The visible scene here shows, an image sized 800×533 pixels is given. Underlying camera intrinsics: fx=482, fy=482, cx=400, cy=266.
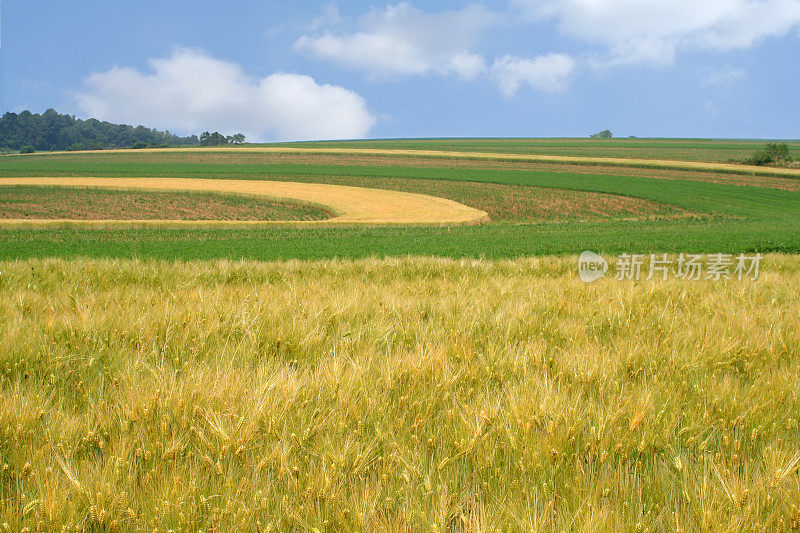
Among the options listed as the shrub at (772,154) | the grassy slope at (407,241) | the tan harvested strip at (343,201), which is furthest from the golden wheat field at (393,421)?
the shrub at (772,154)

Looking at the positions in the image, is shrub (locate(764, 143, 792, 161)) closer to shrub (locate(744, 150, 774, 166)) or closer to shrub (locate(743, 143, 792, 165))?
shrub (locate(743, 143, 792, 165))

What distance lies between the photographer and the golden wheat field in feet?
4.57

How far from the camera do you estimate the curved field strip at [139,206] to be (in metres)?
26.5

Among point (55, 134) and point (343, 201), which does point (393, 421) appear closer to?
point (343, 201)

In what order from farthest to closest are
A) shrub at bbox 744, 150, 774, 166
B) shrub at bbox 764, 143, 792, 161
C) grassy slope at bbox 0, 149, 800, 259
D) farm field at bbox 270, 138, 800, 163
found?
farm field at bbox 270, 138, 800, 163
shrub at bbox 744, 150, 774, 166
shrub at bbox 764, 143, 792, 161
grassy slope at bbox 0, 149, 800, 259

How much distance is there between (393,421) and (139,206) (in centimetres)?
3201

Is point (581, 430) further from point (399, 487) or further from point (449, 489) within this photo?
point (399, 487)

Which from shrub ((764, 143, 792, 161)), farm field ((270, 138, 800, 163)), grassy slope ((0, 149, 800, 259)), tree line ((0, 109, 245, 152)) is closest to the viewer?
grassy slope ((0, 149, 800, 259))

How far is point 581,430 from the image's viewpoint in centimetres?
181

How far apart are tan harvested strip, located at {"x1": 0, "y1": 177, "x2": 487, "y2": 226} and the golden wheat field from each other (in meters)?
20.8

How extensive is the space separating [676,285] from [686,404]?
3.10 meters

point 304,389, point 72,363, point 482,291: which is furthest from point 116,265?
point 304,389

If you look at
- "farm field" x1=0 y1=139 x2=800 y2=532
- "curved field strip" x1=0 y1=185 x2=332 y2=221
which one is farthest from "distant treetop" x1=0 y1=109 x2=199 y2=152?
"farm field" x1=0 y1=139 x2=800 y2=532

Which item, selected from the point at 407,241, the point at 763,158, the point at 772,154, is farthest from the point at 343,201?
the point at 772,154
